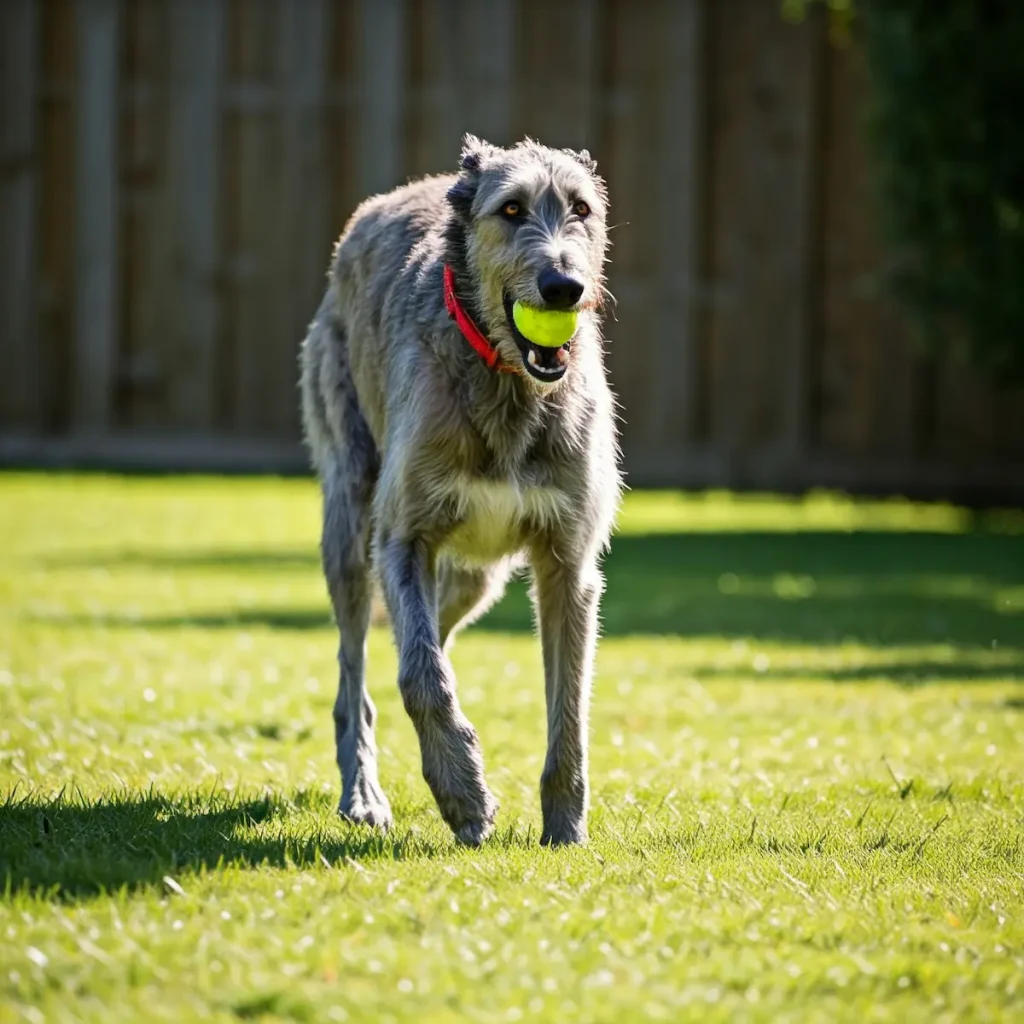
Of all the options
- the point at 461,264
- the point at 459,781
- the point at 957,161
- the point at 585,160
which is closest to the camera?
the point at 459,781

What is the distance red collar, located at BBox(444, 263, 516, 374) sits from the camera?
600cm

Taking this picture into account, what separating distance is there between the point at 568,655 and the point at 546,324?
44.4 inches

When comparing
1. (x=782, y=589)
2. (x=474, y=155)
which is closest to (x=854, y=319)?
(x=782, y=589)

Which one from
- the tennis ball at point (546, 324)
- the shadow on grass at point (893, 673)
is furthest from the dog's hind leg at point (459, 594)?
the shadow on grass at point (893, 673)

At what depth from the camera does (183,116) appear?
63.7ft

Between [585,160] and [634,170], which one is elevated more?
[634,170]

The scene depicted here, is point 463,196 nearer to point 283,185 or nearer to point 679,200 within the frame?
point 679,200

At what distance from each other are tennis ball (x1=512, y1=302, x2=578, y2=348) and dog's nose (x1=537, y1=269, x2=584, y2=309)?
5cm

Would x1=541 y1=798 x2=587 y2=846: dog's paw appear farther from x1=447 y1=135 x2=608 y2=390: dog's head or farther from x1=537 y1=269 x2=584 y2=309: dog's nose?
x1=537 y1=269 x2=584 y2=309: dog's nose

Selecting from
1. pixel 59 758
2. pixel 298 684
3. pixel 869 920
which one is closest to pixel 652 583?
pixel 298 684

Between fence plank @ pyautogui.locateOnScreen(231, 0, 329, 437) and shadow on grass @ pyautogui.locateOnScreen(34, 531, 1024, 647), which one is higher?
fence plank @ pyautogui.locateOnScreen(231, 0, 329, 437)

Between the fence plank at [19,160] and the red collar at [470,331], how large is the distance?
14.5 m

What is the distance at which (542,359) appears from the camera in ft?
19.0

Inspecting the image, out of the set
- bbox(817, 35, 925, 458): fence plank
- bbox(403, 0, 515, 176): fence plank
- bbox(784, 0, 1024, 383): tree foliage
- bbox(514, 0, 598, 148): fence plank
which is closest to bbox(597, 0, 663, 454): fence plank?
bbox(514, 0, 598, 148): fence plank
